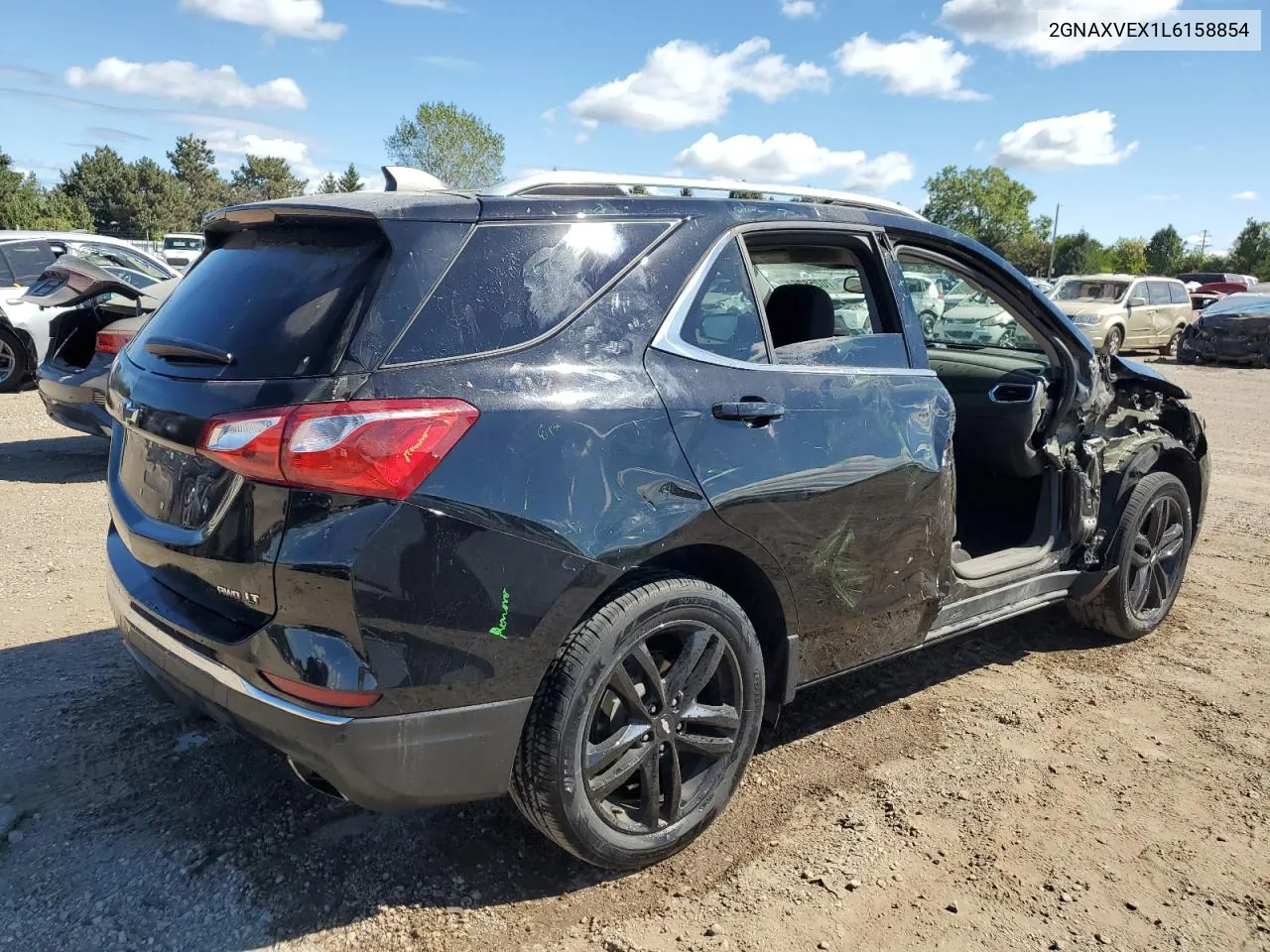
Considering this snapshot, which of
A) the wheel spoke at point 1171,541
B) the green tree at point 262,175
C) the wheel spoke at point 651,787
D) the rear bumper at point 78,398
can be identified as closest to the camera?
the wheel spoke at point 651,787

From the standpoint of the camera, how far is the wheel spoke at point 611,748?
8.17 ft

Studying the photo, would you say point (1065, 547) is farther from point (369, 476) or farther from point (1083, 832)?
point (369, 476)

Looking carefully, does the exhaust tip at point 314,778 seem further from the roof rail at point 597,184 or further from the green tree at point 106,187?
the green tree at point 106,187

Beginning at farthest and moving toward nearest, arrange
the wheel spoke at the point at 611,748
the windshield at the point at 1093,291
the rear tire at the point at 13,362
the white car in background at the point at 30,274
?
the windshield at the point at 1093,291
the rear tire at the point at 13,362
the white car in background at the point at 30,274
the wheel spoke at the point at 611,748

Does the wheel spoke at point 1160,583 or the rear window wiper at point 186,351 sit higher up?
the rear window wiper at point 186,351

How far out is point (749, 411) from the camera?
2.70 meters

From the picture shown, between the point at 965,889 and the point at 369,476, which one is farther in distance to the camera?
the point at 965,889

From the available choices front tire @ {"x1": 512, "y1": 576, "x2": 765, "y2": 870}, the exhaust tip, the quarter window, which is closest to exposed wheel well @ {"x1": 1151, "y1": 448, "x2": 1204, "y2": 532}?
front tire @ {"x1": 512, "y1": 576, "x2": 765, "y2": 870}

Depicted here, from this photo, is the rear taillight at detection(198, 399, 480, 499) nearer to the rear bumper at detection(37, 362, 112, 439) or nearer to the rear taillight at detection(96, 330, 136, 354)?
the rear bumper at detection(37, 362, 112, 439)

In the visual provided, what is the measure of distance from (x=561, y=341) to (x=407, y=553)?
677 millimetres

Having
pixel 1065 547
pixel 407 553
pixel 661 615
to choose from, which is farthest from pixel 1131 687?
pixel 407 553

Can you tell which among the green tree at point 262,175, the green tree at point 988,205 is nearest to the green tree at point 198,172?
the green tree at point 262,175

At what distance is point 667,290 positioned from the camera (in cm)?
266

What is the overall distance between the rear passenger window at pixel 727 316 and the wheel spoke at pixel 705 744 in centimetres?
108
